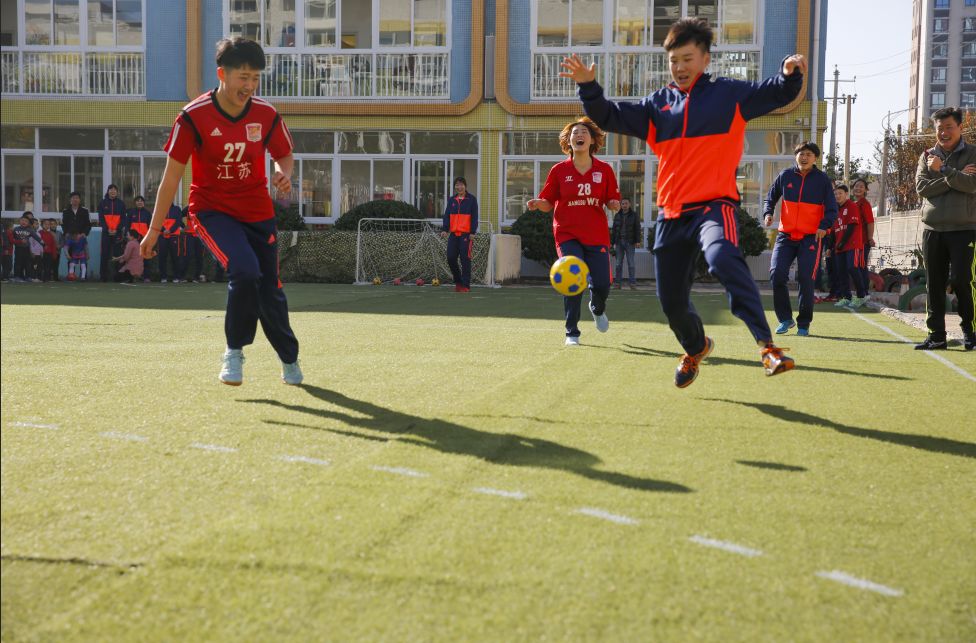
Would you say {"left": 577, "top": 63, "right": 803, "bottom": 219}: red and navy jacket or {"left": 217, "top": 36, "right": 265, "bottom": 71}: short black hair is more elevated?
{"left": 217, "top": 36, "right": 265, "bottom": 71}: short black hair

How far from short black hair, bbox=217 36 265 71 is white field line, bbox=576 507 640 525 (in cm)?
349

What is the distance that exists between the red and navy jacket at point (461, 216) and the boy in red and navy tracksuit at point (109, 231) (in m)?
7.93

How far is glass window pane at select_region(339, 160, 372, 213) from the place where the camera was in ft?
90.8

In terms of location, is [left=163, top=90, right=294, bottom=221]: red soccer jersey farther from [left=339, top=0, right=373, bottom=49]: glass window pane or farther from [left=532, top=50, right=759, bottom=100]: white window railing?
[left=339, top=0, right=373, bottom=49]: glass window pane

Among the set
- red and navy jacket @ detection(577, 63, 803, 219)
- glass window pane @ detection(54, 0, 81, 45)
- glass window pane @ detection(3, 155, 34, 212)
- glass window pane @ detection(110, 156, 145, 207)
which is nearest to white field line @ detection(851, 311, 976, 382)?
red and navy jacket @ detection(577, 63, 803, 219)

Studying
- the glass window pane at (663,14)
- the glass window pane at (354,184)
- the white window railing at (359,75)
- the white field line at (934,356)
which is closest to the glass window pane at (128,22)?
the white window railing at (359,75)

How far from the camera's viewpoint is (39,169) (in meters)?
28.0

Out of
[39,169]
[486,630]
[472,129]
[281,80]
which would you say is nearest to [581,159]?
[486,630]

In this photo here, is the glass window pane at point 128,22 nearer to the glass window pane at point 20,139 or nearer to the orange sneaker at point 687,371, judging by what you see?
the glass window pane at point 20,139

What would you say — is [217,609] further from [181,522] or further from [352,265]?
[352,265]

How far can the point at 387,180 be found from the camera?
90.8ft

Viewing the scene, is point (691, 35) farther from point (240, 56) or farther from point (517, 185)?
point (517, 185)

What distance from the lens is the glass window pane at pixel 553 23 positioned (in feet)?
87.0

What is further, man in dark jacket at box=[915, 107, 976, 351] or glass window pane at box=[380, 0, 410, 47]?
glass window pane at box=[380, 0, 410, 47]
